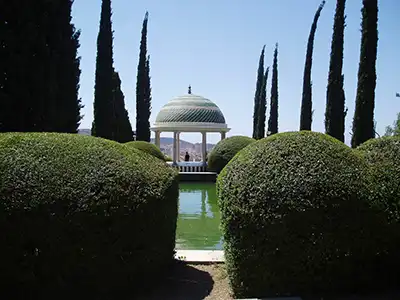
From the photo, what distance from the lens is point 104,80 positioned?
64.0 feet

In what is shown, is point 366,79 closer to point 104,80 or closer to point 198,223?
point 198,223

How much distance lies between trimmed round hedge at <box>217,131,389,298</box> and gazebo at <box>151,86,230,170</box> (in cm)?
2491

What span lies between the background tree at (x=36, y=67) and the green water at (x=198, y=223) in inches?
159

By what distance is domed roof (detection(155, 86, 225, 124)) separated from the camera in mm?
30672

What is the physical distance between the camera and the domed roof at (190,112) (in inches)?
1208

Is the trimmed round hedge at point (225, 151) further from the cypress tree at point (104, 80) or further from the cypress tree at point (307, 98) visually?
the cypress tree at point (104, 80)

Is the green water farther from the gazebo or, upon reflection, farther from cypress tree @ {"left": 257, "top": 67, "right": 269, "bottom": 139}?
cypress tree @ {"left": 257, "top": 67, "right": 269, "bottom": 139}

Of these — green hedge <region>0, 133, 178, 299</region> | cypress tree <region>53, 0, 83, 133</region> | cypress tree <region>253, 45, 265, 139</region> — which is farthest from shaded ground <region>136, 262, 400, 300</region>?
cypress tree <region>253, 45, 265, 139</region>

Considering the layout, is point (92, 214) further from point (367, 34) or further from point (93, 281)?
point (367, 34)

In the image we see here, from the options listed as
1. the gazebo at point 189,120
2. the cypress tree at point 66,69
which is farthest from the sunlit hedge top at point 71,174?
the gazebo at point 189,120

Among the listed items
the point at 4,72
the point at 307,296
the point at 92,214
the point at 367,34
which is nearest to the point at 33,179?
the point at 92,214

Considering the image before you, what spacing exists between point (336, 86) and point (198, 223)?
12.6 m

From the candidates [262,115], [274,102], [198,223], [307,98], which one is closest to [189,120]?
[262,115]

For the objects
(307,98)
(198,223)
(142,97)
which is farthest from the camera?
(142,97)
